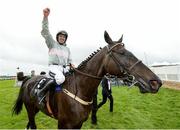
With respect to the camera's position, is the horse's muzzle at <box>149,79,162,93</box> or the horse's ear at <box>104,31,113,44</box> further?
the horse's ear at <box>104,31,113,44</box>

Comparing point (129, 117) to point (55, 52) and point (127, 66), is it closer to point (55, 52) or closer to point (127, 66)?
point (55, 52)

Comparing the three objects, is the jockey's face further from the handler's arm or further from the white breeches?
the white breeches

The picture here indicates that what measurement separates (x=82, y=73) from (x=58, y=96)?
74 cm

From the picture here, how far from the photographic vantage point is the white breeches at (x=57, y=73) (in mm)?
6648

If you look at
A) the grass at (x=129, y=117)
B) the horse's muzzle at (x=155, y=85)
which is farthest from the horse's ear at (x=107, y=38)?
the grass at (x=129, y=117)

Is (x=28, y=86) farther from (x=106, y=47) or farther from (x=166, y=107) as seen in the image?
(x=166, y=107)

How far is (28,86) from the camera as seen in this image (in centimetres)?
878

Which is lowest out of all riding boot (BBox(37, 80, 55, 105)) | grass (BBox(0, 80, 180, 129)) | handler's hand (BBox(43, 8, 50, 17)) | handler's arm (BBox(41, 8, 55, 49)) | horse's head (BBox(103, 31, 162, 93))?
grass (BBox(0, 80, 180, 129))

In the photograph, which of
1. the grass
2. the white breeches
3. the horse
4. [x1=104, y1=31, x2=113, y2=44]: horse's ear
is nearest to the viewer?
the horse

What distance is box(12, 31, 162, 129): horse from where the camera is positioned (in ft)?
18.2

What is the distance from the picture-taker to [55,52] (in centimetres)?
700

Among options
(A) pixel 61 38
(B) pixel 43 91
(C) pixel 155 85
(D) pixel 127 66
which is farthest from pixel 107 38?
(B) pixel 43 91

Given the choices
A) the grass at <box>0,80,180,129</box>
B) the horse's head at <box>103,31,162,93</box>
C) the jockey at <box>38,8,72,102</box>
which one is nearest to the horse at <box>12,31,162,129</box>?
the horse's head at <box>103,31,162,93</box>

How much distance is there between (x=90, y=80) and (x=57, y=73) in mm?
851
